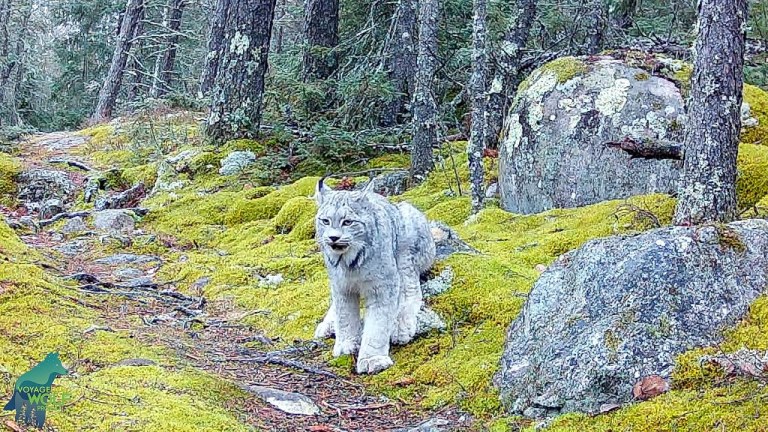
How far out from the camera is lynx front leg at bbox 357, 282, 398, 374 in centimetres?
625

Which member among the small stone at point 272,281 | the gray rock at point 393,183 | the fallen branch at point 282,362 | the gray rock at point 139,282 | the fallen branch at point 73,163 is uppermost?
the gray rock at point 393,183

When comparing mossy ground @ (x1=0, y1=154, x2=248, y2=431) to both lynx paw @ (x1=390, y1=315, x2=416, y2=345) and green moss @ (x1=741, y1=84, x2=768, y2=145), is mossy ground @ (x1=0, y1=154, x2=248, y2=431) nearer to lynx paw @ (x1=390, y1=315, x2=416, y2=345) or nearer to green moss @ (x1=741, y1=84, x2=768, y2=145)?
lynx paw @ (x1=390, y1=315, x2=416, y2=345)

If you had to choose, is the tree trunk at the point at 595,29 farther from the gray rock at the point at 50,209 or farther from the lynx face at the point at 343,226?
the gray rock at the point at 50,209

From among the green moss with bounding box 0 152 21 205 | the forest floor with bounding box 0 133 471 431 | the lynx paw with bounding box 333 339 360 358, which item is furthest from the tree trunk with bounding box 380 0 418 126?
the lynx paw with bounding box 333 339 360 358

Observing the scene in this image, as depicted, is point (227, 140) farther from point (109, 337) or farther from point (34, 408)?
point (34, 408)

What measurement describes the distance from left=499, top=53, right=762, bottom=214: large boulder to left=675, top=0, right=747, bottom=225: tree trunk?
309cm

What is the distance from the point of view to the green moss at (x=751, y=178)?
8430mm

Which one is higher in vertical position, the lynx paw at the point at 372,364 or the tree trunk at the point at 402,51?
the tree trunk at the point at 402,51

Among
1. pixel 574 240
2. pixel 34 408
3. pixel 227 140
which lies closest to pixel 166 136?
pixel 227 140

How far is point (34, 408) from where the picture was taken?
3.53 meters

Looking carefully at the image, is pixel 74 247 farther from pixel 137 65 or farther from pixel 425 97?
pixel 137 65

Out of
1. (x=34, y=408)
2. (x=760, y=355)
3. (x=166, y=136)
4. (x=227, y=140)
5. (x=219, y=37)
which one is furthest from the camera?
(x=219, y=37)

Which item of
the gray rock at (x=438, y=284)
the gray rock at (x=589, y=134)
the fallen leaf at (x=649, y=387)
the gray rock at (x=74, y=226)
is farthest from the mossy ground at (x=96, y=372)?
the gray rock at (x=589, y=134)

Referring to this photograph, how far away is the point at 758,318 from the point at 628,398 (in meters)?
0.97
